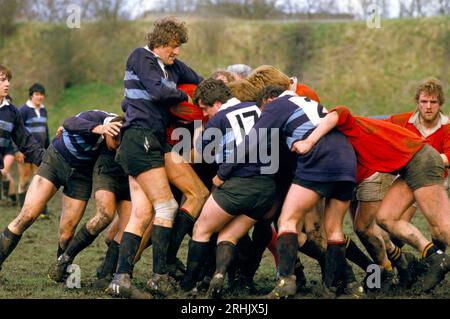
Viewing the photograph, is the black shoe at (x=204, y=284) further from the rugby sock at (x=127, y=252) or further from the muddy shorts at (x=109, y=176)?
the muddy shorts at (x=109, y=176)

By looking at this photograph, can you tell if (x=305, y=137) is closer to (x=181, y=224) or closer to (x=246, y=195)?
(x=246, y=195)

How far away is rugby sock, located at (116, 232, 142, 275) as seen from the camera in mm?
5832

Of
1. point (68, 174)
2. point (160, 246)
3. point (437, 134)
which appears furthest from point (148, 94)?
point (437, 134)

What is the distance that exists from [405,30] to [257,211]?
21055 mm

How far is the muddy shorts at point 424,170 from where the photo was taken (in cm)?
589

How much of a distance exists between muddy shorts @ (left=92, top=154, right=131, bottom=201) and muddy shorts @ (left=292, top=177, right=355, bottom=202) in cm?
172

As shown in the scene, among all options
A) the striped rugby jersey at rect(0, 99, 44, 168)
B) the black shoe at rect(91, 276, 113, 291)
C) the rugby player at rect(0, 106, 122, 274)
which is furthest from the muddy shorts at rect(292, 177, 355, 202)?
the striped rugby jersey at rect(0, 99, 44, 168)

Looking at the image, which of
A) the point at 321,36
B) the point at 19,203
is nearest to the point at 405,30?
the point at 321,36

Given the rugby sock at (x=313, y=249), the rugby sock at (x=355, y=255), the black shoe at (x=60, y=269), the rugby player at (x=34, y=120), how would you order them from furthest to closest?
the rugby player at (x=34, y=120), the black shoe at (x=60, y=269), the rugby sock at (x=355, y=255), the rugby sock at (x=313, y=249)

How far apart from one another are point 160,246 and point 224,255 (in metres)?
0.49

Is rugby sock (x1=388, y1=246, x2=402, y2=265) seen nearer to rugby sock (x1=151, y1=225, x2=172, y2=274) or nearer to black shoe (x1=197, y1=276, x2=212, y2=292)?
black shoe (x1=197, y1=276, x2=212, y2=292)

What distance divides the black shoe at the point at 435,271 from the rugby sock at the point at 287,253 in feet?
3.83

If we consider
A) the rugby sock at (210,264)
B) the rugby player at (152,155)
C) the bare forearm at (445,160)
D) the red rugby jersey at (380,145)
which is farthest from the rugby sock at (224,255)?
the bare forearm at (445,160)

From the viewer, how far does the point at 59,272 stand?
6.73 m
